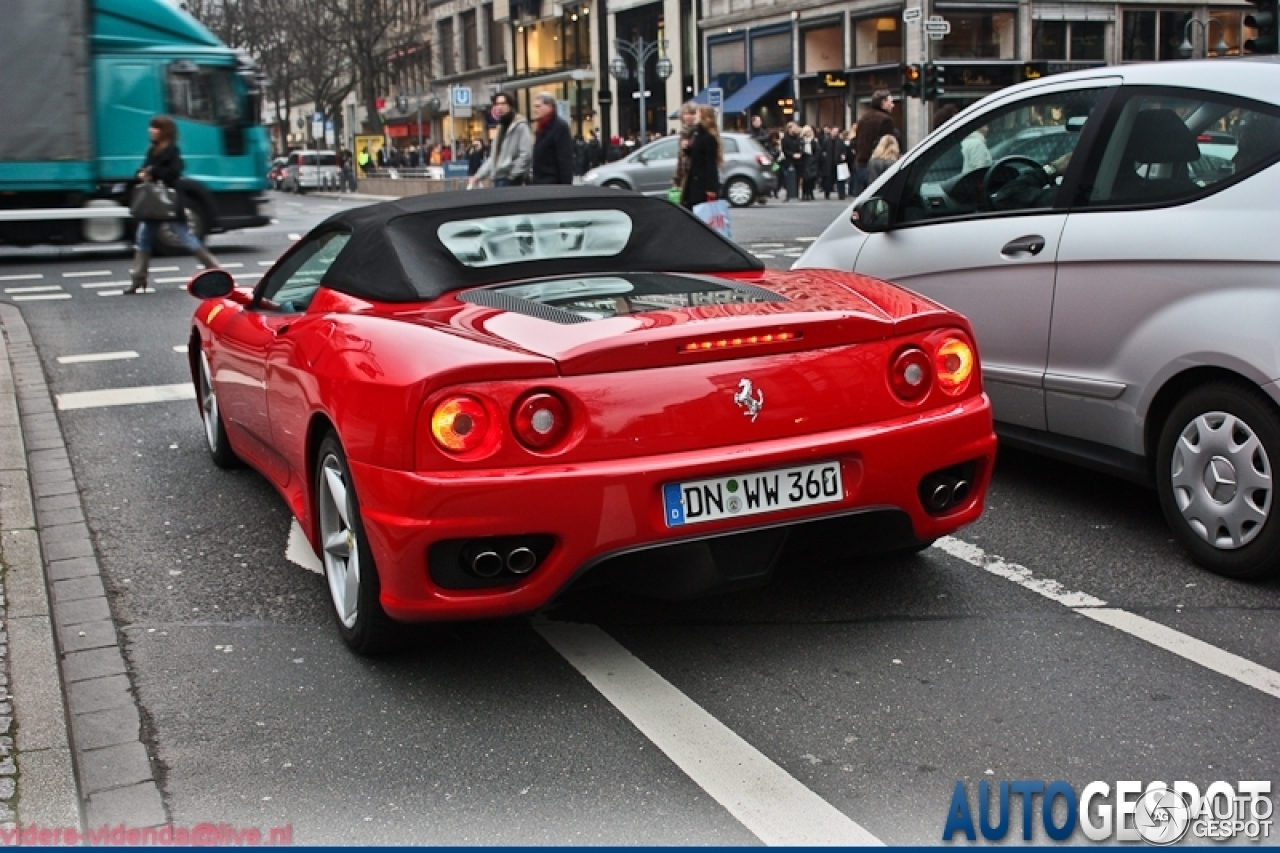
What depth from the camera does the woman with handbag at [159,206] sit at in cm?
1590

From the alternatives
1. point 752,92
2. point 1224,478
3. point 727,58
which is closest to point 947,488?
point 1224,478

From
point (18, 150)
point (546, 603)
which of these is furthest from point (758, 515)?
point (18, 150)

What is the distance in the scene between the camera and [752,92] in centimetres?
4806

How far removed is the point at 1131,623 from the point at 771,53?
149 feet

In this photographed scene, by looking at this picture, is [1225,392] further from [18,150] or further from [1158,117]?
[18,150]

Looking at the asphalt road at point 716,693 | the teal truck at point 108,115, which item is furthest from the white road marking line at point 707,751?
the teal truck at point 108,115

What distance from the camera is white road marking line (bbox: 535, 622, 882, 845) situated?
323 centimetres

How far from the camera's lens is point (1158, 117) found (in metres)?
5.33

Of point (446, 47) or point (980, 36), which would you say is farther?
point (446, 47)

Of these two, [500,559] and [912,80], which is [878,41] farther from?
[500,559]

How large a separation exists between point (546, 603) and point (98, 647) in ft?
4.75

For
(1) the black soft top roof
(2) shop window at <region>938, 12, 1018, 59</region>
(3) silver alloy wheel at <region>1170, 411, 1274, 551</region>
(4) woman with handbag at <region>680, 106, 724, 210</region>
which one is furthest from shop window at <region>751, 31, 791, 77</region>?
(3) silver alloy wheel at <region>1170, 411, 1274, 551</region>

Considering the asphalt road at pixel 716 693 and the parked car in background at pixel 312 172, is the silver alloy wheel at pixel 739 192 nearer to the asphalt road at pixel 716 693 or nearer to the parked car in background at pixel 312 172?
the asphalt road at pixel 716 693

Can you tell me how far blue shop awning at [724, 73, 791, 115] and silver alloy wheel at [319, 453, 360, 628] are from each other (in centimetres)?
4395
